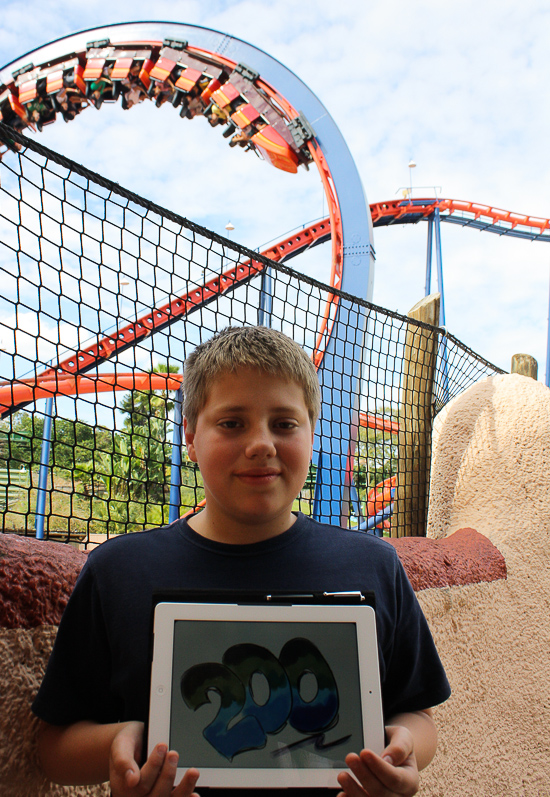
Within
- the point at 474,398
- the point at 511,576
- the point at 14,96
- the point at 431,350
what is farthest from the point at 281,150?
the point at 511,576

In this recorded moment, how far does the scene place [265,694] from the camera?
0.51 metres

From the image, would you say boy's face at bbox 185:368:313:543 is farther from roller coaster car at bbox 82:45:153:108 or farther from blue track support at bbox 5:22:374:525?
roller coaster car at bbox 82:45:153:108

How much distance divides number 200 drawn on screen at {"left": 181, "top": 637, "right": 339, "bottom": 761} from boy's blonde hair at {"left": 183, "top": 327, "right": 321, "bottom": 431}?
334 mm

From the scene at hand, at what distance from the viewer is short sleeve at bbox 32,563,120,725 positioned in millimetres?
617

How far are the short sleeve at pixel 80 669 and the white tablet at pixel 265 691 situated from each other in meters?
0.17

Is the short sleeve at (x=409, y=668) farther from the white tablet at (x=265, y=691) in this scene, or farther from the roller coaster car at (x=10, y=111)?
the roller coaster car at (x=10, y=111)

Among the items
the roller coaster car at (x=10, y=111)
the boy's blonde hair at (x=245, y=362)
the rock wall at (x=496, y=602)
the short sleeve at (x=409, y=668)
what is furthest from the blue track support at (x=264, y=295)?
the roller coaster car at (x=10, y=111)

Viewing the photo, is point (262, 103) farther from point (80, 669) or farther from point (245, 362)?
point (80, 669)

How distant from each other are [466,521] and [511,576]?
10.4 inches

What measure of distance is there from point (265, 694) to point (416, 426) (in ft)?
6.02

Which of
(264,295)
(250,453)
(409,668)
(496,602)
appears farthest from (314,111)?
(409,668)

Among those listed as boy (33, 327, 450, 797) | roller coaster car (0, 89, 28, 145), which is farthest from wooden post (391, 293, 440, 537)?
roller coaster car (0, 89, 28, 145)

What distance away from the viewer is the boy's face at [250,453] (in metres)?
0.68

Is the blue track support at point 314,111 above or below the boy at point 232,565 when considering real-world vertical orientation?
above
